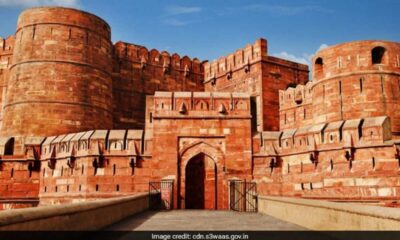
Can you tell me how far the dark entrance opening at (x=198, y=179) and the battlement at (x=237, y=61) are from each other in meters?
9.31

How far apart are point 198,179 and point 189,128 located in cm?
216

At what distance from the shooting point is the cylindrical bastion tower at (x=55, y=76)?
1919 centimetres

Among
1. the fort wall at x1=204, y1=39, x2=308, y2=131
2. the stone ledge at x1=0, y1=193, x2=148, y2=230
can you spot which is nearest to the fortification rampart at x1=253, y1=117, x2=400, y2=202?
the fort wall at x1=204, y1=39, x2=308, y2=131

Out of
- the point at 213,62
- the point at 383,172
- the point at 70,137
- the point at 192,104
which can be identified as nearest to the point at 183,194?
the point at 192,104

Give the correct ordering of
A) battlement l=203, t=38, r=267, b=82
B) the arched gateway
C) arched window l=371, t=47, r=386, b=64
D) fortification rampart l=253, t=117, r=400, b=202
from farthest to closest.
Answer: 1. battlement l=203, t=38, r=267, b=82
2. arched window l=371, t=47, r=386, b=64
3. the arched gateway
4. fortification rampart l=253, t=117, r=400, b=202

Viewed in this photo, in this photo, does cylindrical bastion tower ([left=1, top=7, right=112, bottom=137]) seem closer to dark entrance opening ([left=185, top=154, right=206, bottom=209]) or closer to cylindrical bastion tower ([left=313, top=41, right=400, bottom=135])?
dark entrance opening ([left=185, top=154, right=206, bottom=209])

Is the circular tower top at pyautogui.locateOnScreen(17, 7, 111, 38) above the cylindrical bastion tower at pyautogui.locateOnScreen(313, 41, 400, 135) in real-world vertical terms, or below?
above

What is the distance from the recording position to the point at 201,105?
50.0ft

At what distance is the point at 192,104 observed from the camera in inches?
600

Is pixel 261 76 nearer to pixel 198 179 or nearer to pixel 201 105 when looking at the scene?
pixel 201 105

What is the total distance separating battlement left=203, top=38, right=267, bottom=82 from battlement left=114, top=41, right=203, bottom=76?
83 cm

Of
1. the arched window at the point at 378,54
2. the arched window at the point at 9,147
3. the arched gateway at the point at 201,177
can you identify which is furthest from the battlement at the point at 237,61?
the arched window at the point at 9,147

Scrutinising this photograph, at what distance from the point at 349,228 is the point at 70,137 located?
13.3 meters

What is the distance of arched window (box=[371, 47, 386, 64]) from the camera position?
17438 millimetres
